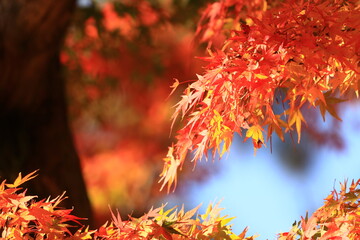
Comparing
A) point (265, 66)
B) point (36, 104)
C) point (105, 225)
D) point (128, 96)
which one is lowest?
point (128, 96)

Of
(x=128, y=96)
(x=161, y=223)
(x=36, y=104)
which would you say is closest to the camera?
(x=161, y=223)

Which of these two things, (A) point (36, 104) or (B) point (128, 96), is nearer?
(A) point (36, 104)

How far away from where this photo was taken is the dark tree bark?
299 cm

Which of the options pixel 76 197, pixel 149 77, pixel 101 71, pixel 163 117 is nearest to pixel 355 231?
pixel 76 197

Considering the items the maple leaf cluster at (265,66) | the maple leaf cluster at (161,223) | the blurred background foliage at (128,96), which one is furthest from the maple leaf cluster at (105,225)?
the blurred background foliage at (128,96)

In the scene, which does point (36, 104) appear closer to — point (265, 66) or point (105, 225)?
point (105, 225)

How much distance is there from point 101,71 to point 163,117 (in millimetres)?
1046

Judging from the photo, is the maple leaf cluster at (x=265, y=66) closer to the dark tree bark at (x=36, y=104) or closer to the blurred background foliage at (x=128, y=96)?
the dark tree bark at (x=36, y=104)

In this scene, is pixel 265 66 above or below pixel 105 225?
above

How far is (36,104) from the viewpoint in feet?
10.5

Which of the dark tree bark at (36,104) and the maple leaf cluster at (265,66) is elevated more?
the maple leaf cluster at (265,66)

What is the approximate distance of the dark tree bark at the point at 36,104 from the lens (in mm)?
2986

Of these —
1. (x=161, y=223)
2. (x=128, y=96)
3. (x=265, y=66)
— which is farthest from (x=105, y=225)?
(x=128, y=96)

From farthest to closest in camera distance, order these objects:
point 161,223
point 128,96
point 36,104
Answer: point 128,96 → point 36,104 → point 161,223
